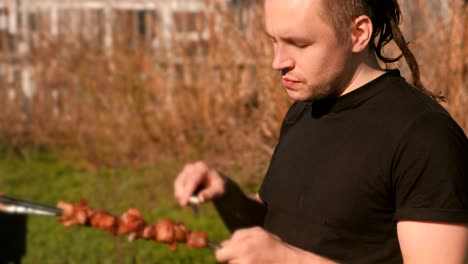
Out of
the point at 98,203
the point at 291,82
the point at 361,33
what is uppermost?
the point at 361,33

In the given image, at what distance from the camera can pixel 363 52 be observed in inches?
103

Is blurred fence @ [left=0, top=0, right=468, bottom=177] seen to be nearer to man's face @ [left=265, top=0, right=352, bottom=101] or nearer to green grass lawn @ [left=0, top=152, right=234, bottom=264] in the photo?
green grass lawn @ [left=0, top=152, right=234, bottom=264]

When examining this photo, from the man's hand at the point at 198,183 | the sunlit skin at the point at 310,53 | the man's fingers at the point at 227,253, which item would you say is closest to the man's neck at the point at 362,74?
the sunlit skin at the point at 310,53

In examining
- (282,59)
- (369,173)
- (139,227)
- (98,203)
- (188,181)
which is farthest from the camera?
(98,203)

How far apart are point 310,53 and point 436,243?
0.59m

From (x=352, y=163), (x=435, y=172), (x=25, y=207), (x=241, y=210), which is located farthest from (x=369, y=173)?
(x=25, y=207)

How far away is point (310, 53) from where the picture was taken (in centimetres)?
251

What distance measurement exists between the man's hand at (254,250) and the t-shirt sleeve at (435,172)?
1.00 ft

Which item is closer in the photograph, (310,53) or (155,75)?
(310,53)

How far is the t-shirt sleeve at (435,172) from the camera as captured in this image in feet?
7.48

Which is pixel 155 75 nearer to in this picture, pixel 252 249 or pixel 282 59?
pixel 282 59

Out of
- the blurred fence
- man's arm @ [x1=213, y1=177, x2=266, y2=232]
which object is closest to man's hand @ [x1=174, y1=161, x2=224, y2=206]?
man's arm @ [x1=213, y1=177, x2=266, y2=232]

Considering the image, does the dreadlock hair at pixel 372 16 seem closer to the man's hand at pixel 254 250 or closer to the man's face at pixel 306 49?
the man's face at pixel 306 49

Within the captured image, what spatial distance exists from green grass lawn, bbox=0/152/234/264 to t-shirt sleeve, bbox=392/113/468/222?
4.59 meters
